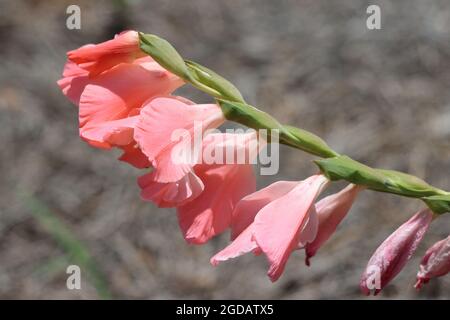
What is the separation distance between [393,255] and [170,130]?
0.20 metres

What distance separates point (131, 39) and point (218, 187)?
0.42ft

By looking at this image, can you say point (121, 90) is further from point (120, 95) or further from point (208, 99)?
point (208, 99)

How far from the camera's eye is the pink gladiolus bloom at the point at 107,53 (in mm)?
620

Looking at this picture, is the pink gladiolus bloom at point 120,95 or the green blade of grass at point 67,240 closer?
the pink gladiolus bloom at point 120,95

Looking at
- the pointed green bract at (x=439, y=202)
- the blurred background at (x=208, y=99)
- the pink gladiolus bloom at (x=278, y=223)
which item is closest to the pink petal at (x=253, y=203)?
the pink gladiolus bloom at (x=278, y=223)

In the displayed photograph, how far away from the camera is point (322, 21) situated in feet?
8.75

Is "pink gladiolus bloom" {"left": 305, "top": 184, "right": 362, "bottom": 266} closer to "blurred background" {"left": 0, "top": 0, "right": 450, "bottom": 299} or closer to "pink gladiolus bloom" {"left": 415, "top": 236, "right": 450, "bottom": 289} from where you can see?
"pink gladiolus bloom" {"left": 415, "top": 236, "right": 450, "bottom": 289}

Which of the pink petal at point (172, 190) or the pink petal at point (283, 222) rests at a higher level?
the pink petal at point (172, 190)

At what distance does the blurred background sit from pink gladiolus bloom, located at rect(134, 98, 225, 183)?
1.68 metres

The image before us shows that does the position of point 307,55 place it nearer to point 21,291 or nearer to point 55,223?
point 55,223

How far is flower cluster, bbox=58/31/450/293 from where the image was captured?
1.88 feet

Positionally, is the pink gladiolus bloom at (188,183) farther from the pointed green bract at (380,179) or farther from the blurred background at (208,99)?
the blurred background at (208,99)
